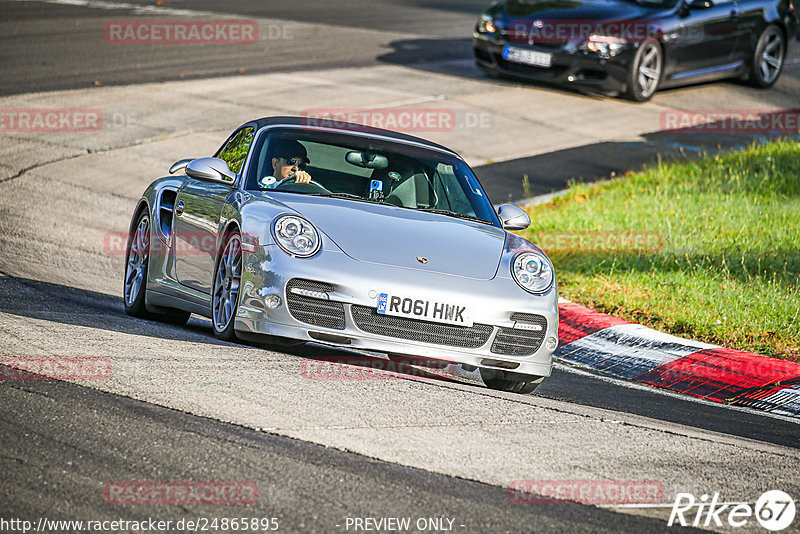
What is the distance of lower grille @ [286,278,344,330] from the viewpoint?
6.10 metres

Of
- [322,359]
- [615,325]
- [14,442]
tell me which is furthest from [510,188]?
[14,442]

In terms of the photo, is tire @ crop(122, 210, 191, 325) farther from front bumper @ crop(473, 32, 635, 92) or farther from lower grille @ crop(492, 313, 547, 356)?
→ front bumper @ crop(473, 32, 635, 92)

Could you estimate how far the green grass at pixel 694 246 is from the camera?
8680mm

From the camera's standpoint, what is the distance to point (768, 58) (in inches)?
769

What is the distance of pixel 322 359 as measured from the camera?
21.6 ft

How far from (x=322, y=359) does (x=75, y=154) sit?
7.93m

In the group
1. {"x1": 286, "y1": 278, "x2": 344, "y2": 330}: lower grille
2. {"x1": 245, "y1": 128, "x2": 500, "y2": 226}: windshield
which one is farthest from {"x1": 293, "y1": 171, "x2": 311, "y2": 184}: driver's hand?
{"x1": 286, "y1": 278, "x2": 344, "y2": 330}: lower grille

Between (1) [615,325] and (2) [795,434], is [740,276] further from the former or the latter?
(2) [795,434]

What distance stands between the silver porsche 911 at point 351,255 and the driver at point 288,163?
1 centimetres

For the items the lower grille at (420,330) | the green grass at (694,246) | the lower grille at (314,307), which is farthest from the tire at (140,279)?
the green grass at (694,246)

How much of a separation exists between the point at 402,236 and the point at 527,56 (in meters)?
11.2

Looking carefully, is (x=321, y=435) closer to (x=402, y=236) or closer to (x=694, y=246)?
(x=402, y=236)

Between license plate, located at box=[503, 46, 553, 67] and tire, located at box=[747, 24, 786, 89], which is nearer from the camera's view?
license plate, located at box=[503, 46, 553, 67]

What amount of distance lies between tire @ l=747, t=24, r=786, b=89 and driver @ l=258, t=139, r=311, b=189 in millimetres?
13626
